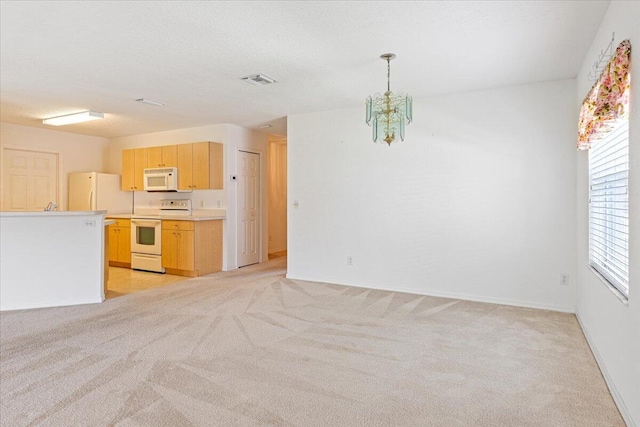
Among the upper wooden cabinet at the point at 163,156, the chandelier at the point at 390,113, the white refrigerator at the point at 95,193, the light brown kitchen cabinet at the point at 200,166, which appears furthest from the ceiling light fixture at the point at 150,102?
the chandelier at the point at 390,113

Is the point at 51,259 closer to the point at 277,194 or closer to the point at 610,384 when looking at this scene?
the point at 277,194

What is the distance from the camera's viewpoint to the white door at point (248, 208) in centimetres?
671

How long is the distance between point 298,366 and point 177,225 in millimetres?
3956

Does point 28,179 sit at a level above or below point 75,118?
below

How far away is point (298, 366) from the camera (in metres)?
2.72

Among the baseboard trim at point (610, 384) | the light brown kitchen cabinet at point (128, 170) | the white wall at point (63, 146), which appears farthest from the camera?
the light brown kitchen cabinet at point (128, 170)

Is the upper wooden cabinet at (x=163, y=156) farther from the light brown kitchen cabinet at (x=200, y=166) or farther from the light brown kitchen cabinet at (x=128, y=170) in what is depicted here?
the light brown kitchen cabinet at (x=128, y=170)

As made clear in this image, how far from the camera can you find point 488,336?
334cm

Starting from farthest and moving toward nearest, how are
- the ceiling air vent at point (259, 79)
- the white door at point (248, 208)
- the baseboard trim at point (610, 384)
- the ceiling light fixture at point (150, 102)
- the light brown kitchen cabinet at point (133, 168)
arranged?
the light brown kitchen cabinet at point (133, 168), the white door at point (248, 208), the ceiling light fixture at point (150, 102), the ceiling air vent at point (259, 79), the baseboard trim at point (610, 384)

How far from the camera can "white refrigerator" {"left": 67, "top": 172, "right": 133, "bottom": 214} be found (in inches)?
274

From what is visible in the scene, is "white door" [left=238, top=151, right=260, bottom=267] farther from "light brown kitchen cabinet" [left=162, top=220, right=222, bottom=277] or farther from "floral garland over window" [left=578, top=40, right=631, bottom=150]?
"floral garland over window" [left=578, top=40, right=631, bottom=150]

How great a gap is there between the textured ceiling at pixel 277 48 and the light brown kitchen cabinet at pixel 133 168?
1960 mm

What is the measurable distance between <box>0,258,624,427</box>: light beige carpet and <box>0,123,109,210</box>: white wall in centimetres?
377

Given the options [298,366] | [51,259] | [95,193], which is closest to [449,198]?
[298,366]
